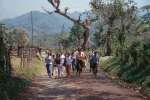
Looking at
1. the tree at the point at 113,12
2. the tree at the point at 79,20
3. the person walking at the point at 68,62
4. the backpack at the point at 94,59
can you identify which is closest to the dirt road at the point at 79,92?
the person walking at the point at 68,62

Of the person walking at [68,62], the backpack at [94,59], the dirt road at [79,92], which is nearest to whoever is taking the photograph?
the dirt road at [79,92]

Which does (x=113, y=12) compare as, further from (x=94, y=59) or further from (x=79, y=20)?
(x=94, y=59)

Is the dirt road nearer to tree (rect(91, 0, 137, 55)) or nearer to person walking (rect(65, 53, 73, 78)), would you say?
person walking (rect(65, 53, 73, 78))

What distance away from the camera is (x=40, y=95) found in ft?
74.7

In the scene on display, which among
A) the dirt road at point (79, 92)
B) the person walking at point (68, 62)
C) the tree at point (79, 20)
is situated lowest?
the dirt road at point (79, 92)

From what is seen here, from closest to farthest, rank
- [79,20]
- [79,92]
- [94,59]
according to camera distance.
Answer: [79,92] < [94,59] < [79,20]

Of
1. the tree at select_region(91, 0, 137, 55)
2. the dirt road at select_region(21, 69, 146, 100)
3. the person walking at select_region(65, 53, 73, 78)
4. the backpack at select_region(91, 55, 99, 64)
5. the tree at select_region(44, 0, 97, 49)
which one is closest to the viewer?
the dirt road at select_region(21, 69, 146, 100)

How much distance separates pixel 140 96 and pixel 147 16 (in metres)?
9.32

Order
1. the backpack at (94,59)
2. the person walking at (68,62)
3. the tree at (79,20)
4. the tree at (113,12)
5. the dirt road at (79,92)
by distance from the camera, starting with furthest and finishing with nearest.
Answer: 1. the tree at (113,12)
2. the tree at (79,20)
3. the backpack at (94,59)
4. the person walking at (68,62)
5. the dirt road at (79,92)

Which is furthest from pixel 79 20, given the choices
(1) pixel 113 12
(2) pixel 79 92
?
(2) pixel 79 92

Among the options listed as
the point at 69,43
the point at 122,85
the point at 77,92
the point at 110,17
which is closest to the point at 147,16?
the point at 122,85

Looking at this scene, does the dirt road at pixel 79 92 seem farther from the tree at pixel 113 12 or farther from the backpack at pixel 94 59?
the tree at pixel 113 12

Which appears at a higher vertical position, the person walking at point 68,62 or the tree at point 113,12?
the tree at point 113,12

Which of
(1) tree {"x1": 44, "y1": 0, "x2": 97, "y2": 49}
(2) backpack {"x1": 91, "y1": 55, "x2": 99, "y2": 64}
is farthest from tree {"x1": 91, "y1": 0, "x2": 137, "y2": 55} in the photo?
(2) backpack {"x1": 91, "y1": 55, "x2": 99, "y2": 64}
